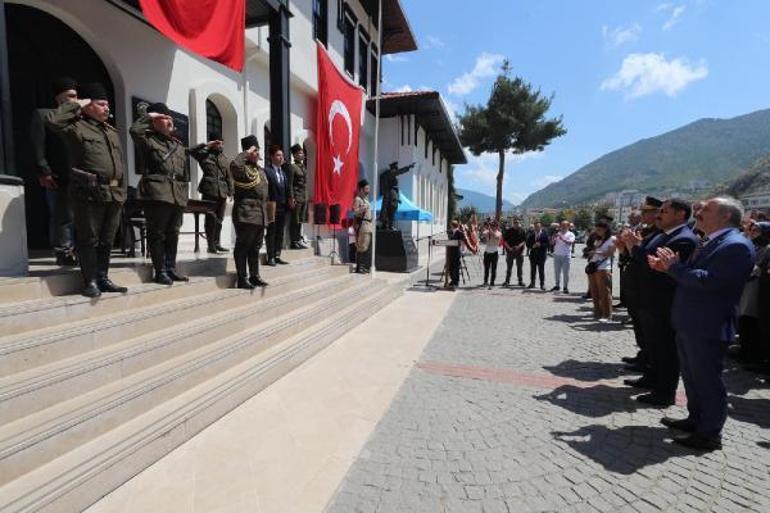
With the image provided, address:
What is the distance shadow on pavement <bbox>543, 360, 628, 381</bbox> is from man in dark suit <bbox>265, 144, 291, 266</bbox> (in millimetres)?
4262

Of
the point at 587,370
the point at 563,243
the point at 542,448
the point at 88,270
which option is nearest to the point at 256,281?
the point at 88,270

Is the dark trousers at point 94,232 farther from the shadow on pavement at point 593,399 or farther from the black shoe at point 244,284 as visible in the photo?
the shadow on pavement at point 593,399

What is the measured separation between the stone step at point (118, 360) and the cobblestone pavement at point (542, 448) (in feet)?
6.10

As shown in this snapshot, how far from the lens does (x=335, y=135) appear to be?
9023 mm

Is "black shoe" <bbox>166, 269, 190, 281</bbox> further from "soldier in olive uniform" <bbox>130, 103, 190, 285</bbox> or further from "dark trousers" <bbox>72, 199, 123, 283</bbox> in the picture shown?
"dark trousers" <bbox>72, 199, 123, 283</bbox>

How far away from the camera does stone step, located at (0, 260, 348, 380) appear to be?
2.71m

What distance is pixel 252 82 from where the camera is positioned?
394 inches

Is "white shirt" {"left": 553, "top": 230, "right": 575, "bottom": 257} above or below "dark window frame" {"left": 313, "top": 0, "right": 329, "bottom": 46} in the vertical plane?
below

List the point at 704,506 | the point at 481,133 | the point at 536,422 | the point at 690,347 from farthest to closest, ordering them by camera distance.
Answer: the point at 481,133
the point at 536,422
the point at 690,347
the point at 704,506

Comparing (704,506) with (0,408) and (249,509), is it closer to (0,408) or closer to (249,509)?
(249,509)

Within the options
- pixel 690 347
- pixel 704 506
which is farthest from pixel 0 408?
pixel 690 347

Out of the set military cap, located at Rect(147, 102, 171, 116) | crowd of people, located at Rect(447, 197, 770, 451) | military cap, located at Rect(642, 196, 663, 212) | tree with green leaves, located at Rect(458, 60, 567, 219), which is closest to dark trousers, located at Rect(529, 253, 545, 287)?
crowd of people, located at Rect(447, 197, 770, 451)

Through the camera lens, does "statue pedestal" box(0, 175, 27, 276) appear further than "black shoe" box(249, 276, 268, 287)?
No

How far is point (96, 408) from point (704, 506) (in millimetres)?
3838
